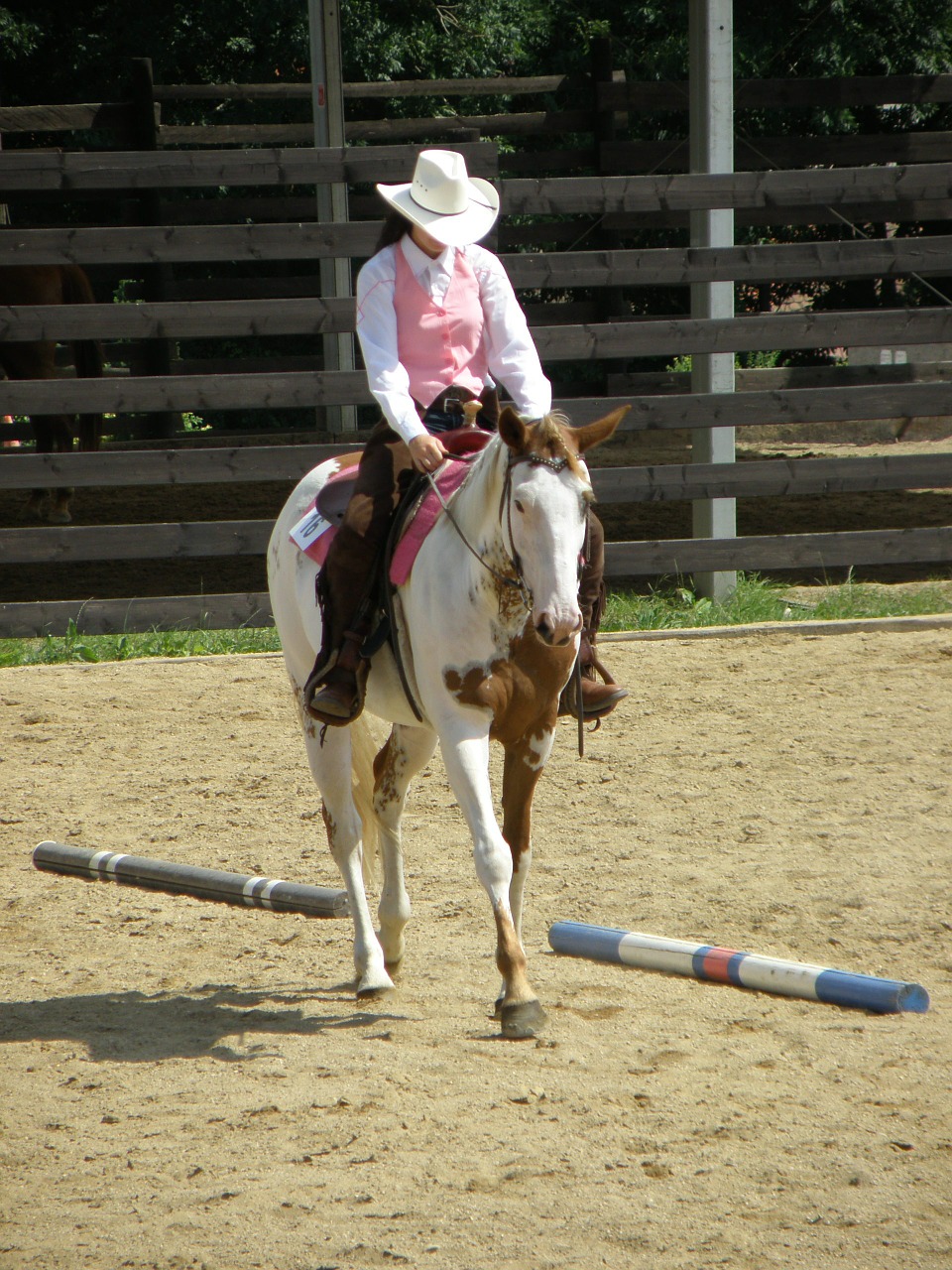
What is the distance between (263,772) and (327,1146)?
3211 millimetres

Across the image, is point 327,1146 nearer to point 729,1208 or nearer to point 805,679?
point 729,1208

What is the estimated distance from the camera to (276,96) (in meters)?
13.3

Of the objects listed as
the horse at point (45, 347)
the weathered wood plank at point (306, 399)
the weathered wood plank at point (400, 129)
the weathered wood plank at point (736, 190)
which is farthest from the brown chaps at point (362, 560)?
the weathered wood plank at point (400, 129)

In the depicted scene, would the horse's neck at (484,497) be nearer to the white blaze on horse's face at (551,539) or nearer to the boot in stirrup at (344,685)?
the white blaze on horse's face at (551,539)

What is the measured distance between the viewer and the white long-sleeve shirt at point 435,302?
13.4ft

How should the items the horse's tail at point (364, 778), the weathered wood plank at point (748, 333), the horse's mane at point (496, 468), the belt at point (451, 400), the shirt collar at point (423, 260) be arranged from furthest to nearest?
the weathered wood plank at point (748, 333) → the horse's tail at point (364, 778) → the belt at point (451, 400) → the shirt collar at point (423, 260) → the horse's mane at point (496, 468)

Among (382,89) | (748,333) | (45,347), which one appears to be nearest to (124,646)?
(45,347)

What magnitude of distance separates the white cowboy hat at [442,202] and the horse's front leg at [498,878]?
1.47m

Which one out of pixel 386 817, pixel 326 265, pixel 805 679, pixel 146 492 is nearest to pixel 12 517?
pixel 146 492

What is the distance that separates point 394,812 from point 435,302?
62.7 inches

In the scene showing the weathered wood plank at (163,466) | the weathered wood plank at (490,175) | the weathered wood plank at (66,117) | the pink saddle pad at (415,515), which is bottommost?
the weathered wood plank at (163,466)

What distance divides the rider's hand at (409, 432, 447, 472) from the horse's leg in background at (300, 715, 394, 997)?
1.02m

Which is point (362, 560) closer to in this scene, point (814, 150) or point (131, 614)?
point (131, 614)

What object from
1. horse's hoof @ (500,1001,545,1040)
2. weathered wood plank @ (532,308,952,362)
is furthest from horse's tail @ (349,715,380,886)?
weathered wood plank @ (532,308,952,362)
